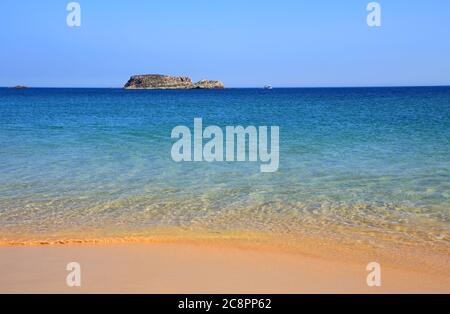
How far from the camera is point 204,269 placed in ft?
17.9

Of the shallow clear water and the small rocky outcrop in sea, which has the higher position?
Result: the small rocky outcrop in sea

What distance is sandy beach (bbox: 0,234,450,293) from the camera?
4895 millimetres

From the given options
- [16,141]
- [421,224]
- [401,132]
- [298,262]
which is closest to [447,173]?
[421,224]

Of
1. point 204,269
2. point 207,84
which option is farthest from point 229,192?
point 207,84

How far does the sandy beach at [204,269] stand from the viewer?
489cm

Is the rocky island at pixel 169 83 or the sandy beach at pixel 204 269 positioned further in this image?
the rocky island at pixel 169 83

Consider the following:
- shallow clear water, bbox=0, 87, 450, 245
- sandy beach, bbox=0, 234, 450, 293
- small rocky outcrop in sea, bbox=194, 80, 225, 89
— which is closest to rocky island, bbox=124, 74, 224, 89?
small rocky outcrop in sea, bbox=194, 80, 225, 89

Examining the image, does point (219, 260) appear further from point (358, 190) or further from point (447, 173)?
point (447, 173)

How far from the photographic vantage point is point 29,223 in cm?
748

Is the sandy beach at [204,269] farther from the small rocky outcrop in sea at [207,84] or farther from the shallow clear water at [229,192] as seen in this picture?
the small rocky outcrop in sea at [207,84]

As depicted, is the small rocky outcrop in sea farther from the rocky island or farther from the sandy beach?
the sandy beach

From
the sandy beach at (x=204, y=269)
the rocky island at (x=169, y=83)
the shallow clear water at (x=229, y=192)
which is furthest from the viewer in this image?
the rocky island at (x=169, y=83)

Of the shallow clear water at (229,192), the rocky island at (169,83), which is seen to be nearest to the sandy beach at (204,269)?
the shallow clear water at (229,192)
